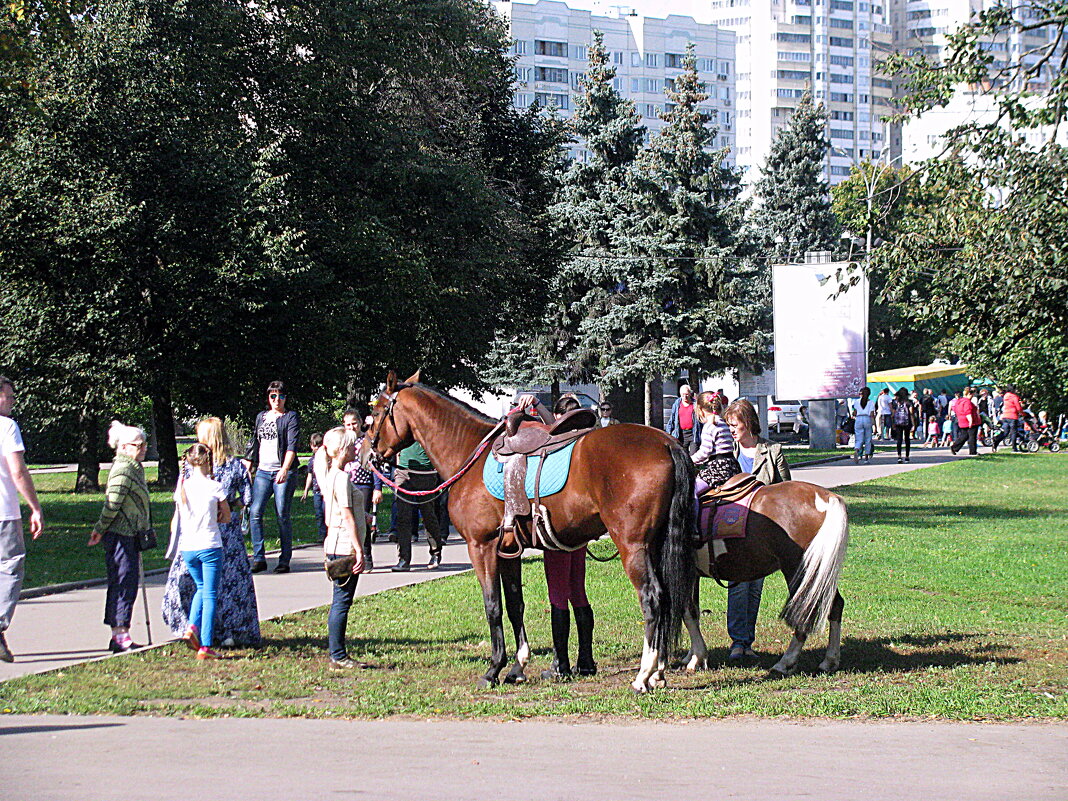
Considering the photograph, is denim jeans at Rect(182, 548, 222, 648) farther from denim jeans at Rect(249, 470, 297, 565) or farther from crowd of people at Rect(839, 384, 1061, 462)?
crowd of people at Rect(839, 384, 1061, 462)

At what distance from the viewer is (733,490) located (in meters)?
9.36

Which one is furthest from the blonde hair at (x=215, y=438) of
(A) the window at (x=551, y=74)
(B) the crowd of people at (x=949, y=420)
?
(A) the window at (x=551, y=74)

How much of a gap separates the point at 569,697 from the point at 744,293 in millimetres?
42356

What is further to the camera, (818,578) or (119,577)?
(119,577)

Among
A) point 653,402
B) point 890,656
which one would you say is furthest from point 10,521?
point 653,402

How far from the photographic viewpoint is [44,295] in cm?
2395

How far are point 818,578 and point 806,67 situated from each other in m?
163

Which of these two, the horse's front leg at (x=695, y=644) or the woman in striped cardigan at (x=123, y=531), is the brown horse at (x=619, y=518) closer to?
the horse's front leg at (x=695, y=644)

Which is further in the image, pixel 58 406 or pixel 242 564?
pixel 58 406

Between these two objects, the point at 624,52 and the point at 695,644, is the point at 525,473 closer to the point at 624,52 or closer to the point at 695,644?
the point at 695,644

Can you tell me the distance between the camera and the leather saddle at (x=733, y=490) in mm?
9258

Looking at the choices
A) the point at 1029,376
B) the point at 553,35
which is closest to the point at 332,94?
the point at 1029,376

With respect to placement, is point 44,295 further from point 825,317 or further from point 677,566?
point 825,317

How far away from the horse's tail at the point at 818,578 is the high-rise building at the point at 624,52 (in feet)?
367
